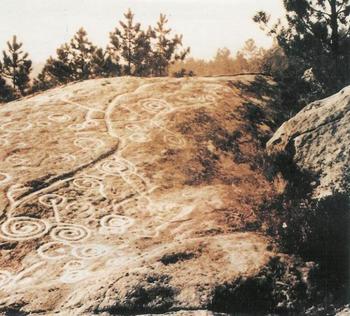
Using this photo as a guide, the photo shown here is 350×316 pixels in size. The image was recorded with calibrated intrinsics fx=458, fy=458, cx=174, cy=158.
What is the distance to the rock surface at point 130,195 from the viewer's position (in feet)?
11.0

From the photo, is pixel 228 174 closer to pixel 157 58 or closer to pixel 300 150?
pixel 300 150

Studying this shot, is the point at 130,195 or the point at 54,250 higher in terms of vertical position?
the point at 130,195

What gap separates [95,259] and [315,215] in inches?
79.0

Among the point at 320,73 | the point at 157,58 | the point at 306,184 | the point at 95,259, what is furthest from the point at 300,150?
the point at 157,58

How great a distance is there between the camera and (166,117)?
7230 millimetres

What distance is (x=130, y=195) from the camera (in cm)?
537

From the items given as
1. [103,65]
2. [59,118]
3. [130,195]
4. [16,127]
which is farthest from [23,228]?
[103,65]

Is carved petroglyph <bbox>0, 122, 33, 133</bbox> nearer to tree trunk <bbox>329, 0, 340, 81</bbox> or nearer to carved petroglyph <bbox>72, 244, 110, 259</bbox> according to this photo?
carved petroglyph <bbox>72, 244, 110, 259</bbox>

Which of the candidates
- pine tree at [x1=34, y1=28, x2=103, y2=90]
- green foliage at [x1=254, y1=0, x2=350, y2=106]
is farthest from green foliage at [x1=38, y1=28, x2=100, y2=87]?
green foliage at [x1=254, y1=0, x2=350, y2=106]

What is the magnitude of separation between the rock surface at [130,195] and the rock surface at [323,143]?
1.09 feet

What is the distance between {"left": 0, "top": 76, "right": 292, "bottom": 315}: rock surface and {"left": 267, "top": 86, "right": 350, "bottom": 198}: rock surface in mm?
332

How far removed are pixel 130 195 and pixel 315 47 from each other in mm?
7768

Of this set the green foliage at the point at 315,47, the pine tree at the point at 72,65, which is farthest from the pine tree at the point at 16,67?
the green foliage at the point at 315,47

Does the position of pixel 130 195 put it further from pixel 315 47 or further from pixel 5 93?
pixel 5 93
